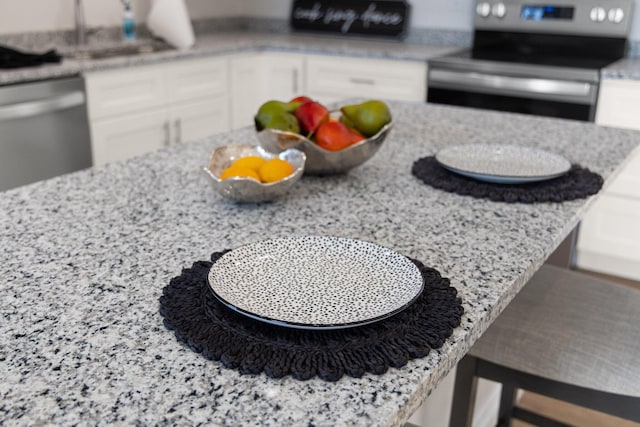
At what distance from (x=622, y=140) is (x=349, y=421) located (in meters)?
1.32

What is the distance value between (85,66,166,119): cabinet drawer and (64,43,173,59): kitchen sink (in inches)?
7.5

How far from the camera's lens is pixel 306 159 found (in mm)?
1331

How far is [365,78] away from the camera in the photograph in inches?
131

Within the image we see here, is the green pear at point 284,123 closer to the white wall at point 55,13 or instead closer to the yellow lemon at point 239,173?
the yellow lemon at point 239,173

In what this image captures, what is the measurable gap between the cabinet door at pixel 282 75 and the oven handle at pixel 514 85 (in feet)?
2.41

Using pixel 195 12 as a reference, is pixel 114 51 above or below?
below

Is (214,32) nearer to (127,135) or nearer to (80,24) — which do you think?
(80,24)

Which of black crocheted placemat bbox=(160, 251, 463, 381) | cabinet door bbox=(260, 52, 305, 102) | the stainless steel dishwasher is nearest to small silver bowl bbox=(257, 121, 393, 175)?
black crocheted placemat bbox=(160, 251, 463, 381)

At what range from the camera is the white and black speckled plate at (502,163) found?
1.30 metres

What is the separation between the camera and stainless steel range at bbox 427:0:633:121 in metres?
2.86

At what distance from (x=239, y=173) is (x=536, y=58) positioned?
7.94 feet

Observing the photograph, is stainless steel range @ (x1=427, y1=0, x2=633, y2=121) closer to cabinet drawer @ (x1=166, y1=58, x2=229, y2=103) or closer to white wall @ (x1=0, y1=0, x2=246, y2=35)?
cabinet drawer @ (x1=166, y1=58, x2=229, y2=103)

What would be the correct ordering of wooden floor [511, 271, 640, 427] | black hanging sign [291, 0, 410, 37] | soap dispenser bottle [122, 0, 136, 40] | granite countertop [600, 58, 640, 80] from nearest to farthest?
wooden floor [511, 271, 640, 427] < granite countertop [600, 58, 640, 80] < soap dispenser bottle [122, 0, 136, 40] < black hanging sign [291, 0, 410, 37]

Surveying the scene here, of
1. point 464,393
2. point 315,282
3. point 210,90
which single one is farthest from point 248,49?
point 315,282
